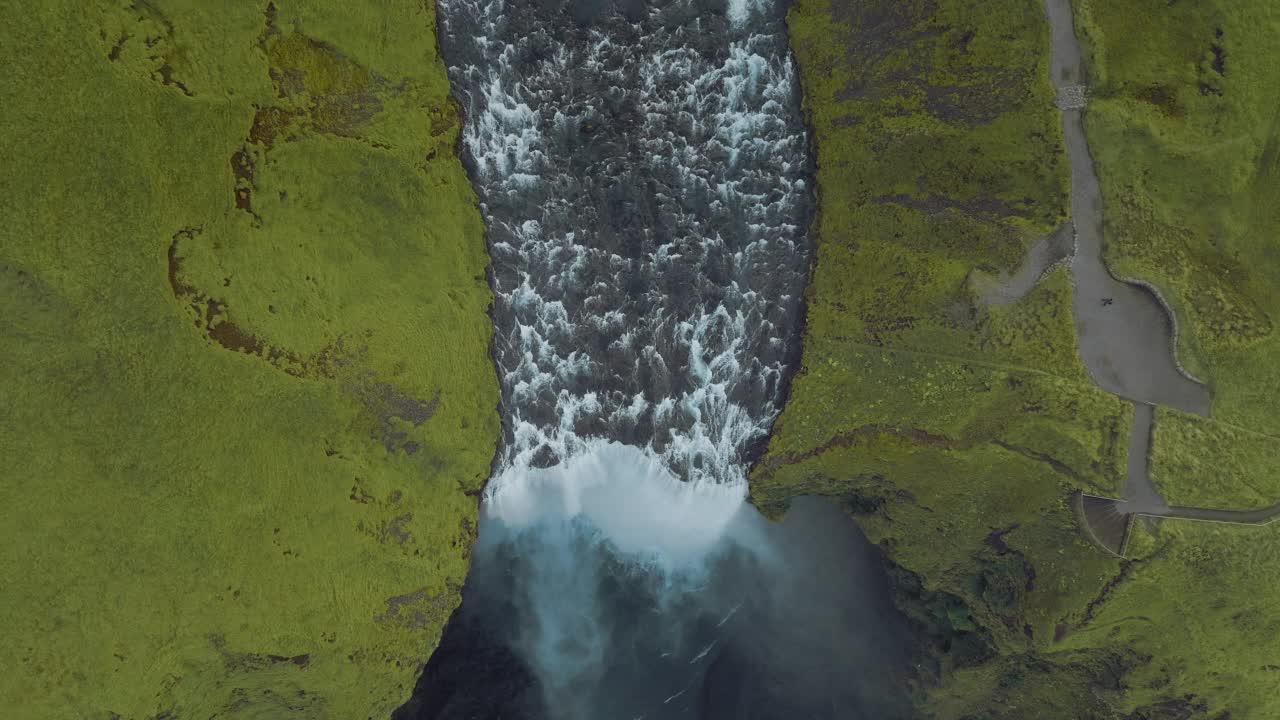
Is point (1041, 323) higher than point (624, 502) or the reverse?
higher

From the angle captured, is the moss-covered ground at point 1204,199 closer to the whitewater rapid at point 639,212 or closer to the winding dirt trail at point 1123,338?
the winding dirt trail at point 1123,338

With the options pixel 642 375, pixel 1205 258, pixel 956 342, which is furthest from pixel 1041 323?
pixel 642 375

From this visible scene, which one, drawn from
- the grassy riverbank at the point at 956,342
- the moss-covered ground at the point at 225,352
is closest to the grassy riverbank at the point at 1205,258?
the grassy riverbank at the point at 956,342

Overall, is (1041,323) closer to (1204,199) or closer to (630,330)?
(1204,199)

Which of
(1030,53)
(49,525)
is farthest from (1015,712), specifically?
(49,525)

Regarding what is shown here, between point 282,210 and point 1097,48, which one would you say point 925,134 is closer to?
point 1097,48
